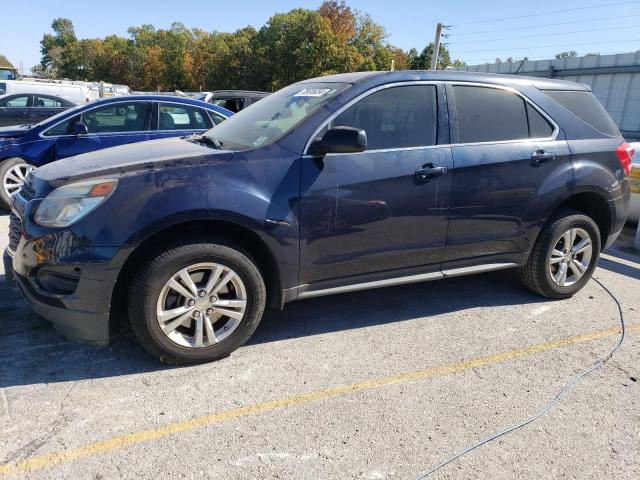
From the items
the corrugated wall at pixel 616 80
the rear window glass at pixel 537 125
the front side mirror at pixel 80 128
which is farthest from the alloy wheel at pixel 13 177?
the corrugated wall at pixel 616 80

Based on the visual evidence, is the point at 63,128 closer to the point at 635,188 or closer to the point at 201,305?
the point at 201,305

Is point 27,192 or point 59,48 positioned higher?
point 59,48

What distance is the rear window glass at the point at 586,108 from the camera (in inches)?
163

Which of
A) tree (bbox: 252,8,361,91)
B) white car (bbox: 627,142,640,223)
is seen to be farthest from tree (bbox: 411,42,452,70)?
white car (bbox: 627,142,640,223)

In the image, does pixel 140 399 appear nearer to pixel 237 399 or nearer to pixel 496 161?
pixel 237 399

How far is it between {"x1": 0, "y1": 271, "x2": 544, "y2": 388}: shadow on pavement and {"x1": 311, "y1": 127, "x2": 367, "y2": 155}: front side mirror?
1.37 meters

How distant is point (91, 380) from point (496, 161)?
10.4 feet

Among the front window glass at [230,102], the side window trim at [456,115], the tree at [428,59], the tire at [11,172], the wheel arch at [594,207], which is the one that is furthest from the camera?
the tree at [428,59]

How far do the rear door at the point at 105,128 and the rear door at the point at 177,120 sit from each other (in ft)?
0.43

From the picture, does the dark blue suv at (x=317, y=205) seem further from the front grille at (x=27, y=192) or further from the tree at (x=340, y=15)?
the tree at (x=340, y=15)

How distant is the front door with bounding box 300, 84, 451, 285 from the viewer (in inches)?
125

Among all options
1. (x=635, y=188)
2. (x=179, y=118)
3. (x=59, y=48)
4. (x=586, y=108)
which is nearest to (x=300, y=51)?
(x=179, y=118)

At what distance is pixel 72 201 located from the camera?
2795mm

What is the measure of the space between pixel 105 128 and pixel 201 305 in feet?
15.8
